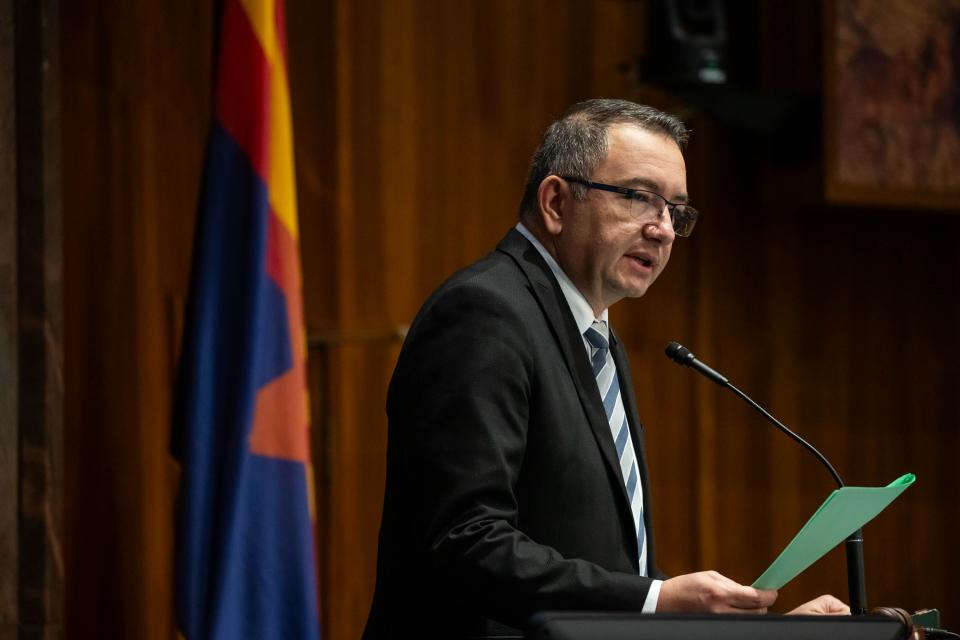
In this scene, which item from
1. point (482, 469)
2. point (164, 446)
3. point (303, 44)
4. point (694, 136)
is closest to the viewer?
point (482, 469)

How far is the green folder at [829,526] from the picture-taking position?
1.61 meters

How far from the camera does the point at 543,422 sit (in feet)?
6.37

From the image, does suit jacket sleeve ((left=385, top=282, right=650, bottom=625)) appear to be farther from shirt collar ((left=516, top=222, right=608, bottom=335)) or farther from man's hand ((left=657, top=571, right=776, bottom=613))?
shirt collar ((left=516, top=222, right=608, bottom=335))

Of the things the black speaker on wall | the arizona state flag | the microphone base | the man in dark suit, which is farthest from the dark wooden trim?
the black speaker on wall

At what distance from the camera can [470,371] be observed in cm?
187

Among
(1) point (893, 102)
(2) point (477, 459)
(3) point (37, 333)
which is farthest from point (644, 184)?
(1) point (893, 102)

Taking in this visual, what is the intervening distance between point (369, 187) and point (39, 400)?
4.72 ft

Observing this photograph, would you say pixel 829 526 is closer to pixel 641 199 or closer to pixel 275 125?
pixel 641 199

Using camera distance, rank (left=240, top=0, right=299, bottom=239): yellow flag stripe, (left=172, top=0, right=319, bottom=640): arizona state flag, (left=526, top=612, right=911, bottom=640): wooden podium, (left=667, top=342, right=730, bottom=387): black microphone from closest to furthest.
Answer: (left=526, top=612, right=911, bottom=640): wooden podium
(left=667, top=342, right=730, bottom=387): black microphone
(left=172, top=0, right=319, bottom=640): arizona state flag
(left=240, top=0, right=299, bottom=239): yellow flag stripe

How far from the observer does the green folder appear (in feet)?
5.28

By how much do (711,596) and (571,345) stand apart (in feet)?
1.67

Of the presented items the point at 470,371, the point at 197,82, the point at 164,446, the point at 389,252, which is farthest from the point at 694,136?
the point at 470,371

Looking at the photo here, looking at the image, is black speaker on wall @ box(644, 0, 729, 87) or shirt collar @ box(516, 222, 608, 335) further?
black speaker on wall @ box(644, 0, 729, 87)

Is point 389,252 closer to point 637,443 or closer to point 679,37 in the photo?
point 679,37
